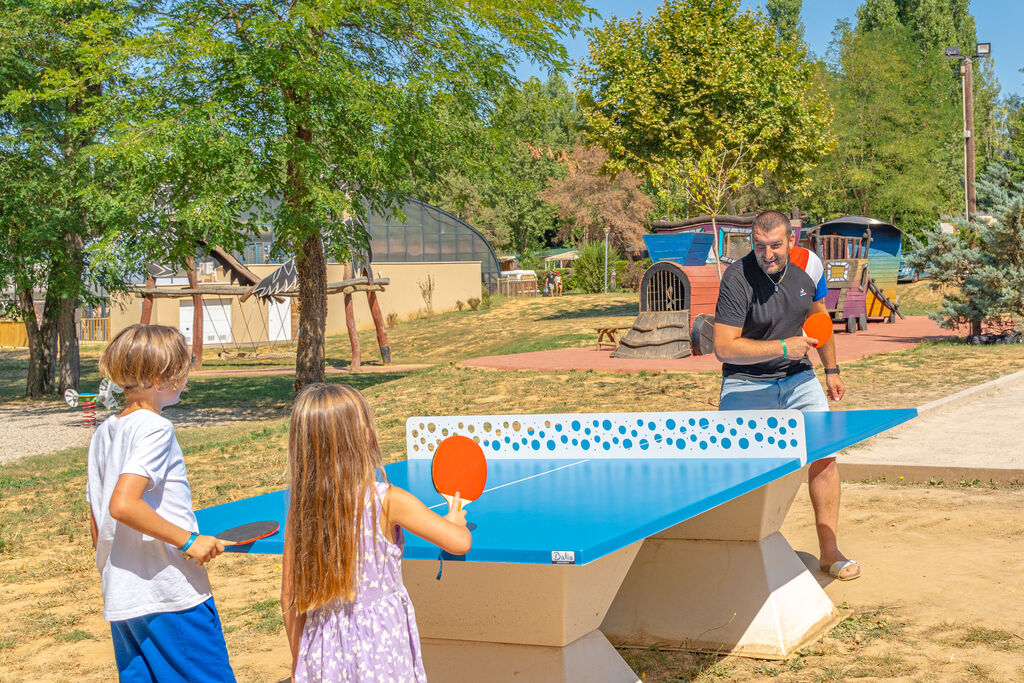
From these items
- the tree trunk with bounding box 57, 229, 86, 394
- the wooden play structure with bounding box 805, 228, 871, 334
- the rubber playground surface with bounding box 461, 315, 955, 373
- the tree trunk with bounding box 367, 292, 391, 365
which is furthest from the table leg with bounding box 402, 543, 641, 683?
the tree trunk with bounding box 367, 292, 391, 365

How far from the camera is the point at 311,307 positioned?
60.2 feet

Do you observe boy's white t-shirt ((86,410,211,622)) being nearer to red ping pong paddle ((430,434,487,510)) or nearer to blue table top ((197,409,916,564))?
blue table top ((197,409,916,564))

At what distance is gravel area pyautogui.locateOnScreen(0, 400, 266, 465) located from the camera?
14031mm

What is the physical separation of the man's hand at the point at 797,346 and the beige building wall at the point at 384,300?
119ft

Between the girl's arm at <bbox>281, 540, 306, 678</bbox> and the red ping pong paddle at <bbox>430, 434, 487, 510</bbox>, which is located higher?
the red ping pong paddle at <bbox>430, 434, 487, 510</bbox>

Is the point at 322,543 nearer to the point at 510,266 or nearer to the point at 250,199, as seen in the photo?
the point at 250,199

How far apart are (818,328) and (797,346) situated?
0.14 meters

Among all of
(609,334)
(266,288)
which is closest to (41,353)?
(266,288)

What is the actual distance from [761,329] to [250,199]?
38.6 ft

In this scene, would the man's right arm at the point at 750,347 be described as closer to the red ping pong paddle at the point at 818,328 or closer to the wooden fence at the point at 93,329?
the red ping pong paddle at the point at 818,328

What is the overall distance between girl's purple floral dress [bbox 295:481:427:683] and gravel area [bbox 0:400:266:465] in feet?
38.1

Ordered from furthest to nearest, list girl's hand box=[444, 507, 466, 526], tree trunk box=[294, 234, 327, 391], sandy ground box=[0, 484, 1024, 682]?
tree trunk box=[294, 234, 327, 391] → sandy ground box=[0, 484, 1024, 682] → girl's hand box=[444, 507, 466, 526]

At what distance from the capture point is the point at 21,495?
962cm

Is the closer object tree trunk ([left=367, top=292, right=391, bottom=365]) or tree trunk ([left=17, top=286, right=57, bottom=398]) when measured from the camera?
tree trunk ([left=17, top=286, right=57, bottom=398])
